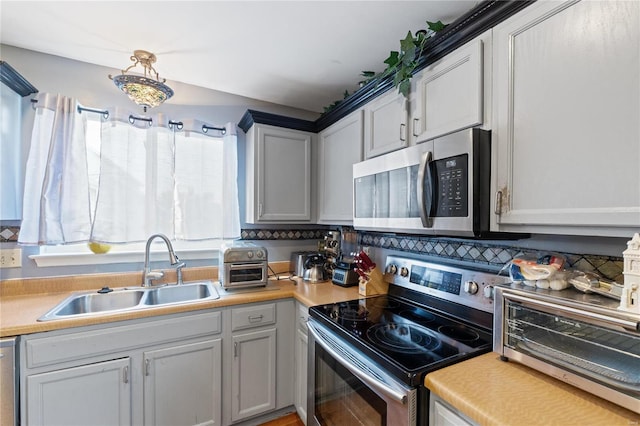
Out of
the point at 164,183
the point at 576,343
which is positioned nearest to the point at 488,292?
the point at 576,343

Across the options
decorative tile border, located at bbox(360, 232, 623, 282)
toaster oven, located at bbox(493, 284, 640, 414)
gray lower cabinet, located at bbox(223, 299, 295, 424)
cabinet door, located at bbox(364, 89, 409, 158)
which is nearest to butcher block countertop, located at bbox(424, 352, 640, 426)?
toaster oven, located at bbox(493, 284, 640, 414)

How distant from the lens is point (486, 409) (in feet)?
2.35

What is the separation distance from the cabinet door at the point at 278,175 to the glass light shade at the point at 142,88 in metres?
0.65

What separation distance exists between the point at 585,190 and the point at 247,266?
1731mm

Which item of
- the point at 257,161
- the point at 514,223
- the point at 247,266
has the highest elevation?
the point at 257,161

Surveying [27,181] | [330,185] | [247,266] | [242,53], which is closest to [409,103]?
[330,185]

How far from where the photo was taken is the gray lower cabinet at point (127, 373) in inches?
50.4

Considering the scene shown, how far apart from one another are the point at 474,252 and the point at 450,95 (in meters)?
0.77

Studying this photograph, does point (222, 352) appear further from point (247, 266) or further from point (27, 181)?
point (27, 181)

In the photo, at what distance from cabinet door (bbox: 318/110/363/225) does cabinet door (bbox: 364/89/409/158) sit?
80 millimetres

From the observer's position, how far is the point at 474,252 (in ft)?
4.62

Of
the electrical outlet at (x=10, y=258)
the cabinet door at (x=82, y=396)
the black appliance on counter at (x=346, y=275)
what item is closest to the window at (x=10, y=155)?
the electrical outlet at (x=10, y=258)

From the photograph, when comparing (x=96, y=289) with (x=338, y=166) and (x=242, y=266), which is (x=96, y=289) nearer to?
(x=242, y=266)

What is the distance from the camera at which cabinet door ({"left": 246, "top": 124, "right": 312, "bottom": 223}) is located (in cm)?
210
